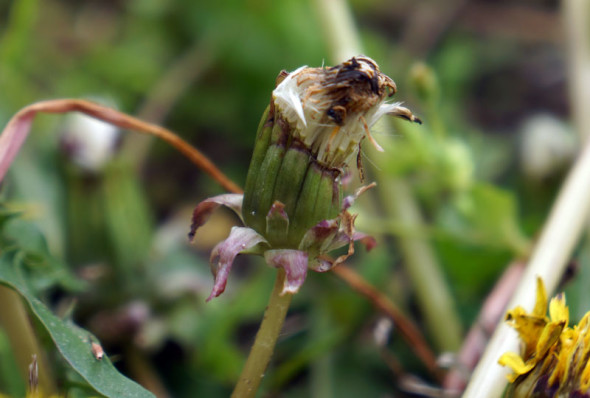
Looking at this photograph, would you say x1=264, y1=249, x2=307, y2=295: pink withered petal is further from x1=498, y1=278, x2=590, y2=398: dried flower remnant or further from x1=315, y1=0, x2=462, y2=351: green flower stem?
x1=315, y1=0, x2=462, y2=351: green flower stem

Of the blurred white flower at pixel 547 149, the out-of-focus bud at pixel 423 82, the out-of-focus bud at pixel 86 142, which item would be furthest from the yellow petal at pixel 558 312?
the out-of-focus bud at pixel 86 142

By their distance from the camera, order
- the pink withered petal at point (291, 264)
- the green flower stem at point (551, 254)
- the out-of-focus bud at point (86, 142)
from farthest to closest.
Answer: the out-of-focus bud at point (86, 142), the green flower stem at point (551, 254), the pink withered petal at point (291, 264)

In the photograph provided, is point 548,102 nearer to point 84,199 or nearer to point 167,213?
point 167,213

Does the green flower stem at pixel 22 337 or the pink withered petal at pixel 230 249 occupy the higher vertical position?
the pink withered petal at pixel 230 249

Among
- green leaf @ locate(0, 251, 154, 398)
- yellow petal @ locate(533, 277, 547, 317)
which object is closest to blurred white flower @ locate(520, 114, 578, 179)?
yellow petal @ locate(533, 277, 547, 317)

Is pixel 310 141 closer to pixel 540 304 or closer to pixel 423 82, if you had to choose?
pixel 540 304

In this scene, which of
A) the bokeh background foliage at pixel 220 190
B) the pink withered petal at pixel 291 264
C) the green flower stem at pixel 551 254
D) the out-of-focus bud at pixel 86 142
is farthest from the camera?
the out-of-focus bud at pixel 86 142

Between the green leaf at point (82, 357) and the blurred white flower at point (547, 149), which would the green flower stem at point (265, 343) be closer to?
the green leaf at point (82, 357)
